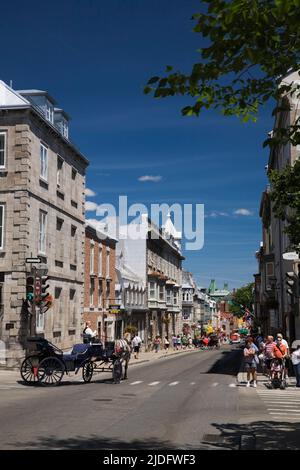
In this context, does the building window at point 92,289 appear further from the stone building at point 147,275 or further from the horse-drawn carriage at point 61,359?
the horse-drawn carriage at point 61,359

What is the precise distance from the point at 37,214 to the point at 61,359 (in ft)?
34.7

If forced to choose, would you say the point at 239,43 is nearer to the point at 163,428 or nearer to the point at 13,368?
the point at 163,428

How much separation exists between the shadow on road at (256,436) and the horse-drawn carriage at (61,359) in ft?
26.8

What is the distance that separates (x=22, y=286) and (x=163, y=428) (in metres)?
15.9

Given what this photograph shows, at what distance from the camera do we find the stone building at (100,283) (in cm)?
3753

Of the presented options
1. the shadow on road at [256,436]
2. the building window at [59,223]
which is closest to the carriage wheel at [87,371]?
the shadow on road at [256,436]

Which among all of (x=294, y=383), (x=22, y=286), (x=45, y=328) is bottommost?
(x=294, y=383)

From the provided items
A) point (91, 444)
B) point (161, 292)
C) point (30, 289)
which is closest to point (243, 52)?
point (91, 444)

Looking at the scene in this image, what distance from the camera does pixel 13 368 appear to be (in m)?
24.7

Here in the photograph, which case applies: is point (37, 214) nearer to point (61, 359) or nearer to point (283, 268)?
point (61, 359)

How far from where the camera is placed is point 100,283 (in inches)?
1608

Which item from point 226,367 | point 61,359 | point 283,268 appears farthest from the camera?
point 283,268

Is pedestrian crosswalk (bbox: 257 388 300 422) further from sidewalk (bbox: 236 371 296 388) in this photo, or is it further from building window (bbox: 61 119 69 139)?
building window (bbox: 61 119 69 139)
